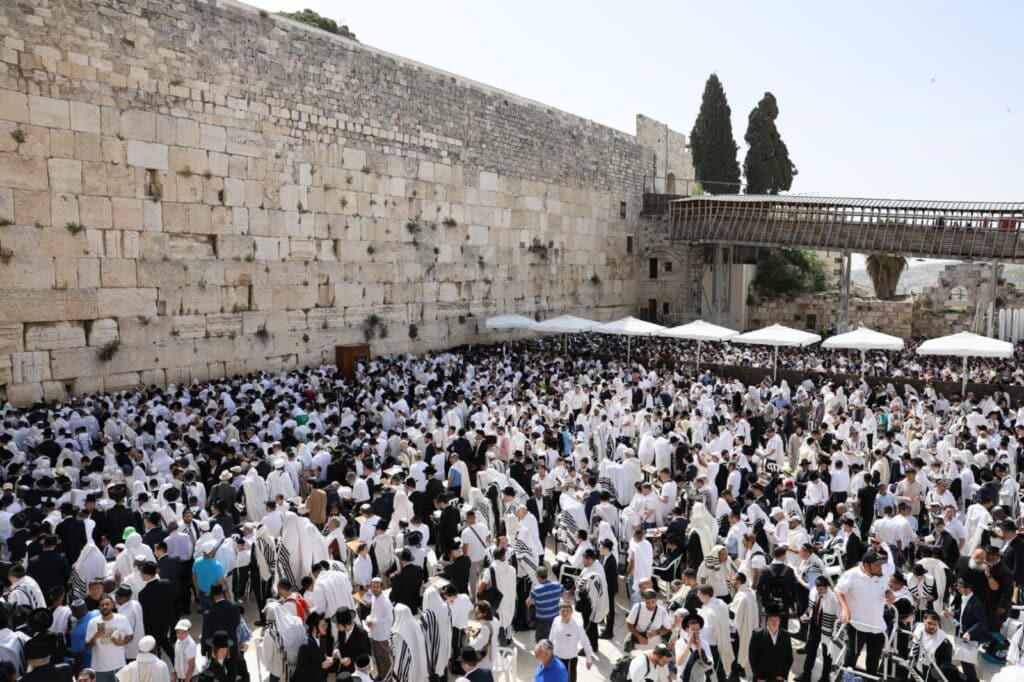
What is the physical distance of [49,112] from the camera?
40.7 feet

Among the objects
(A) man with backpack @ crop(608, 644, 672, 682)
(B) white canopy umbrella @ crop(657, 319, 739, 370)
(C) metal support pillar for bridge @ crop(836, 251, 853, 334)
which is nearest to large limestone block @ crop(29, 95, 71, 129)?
(B) white canopy umbrella @ crop(657, 319, 739, 370)

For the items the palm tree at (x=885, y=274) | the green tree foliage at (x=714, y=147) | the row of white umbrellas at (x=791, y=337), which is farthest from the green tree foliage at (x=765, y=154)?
the row of white umbrellas at (x=791, y=337)

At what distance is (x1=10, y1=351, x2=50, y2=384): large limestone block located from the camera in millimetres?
12188

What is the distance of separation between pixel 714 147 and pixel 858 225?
13972 mm

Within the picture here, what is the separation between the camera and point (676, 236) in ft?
88.6

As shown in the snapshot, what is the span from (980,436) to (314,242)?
525 inches

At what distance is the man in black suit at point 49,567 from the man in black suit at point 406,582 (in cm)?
271

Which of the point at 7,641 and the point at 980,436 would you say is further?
the point at 980,436

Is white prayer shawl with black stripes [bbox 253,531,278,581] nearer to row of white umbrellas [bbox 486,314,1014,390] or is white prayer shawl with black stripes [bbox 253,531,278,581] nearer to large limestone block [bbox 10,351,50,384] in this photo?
large limestone block [bbox 10,351,50,384]

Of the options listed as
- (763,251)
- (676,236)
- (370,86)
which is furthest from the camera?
(763,251)

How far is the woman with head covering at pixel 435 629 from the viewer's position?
5707mm

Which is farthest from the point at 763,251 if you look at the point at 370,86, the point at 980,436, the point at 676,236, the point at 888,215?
the point at 980,436

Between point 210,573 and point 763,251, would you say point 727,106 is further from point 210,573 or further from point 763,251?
point 210,573

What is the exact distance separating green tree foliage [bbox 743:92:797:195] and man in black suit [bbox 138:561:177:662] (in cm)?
3449
